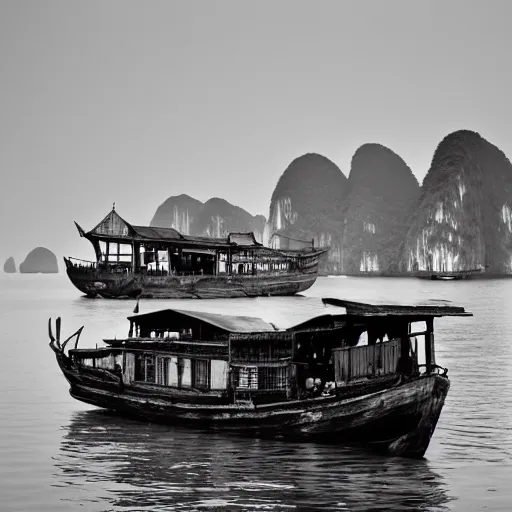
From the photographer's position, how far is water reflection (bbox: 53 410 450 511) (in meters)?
7.93

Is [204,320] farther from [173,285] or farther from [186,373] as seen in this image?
[173,285]

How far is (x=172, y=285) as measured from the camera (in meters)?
44.0

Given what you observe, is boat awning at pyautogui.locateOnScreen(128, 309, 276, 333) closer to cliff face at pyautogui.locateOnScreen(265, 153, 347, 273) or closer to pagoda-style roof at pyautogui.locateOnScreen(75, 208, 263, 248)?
pagoda-style roof at pyautogui.locateOnScreen(75, 208, 263, 248)

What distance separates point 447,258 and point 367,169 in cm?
3587

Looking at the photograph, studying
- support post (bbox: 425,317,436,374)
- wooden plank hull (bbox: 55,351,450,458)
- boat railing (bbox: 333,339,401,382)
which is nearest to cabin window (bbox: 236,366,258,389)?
wooden plank hull (bbox: 55,351,450,458)

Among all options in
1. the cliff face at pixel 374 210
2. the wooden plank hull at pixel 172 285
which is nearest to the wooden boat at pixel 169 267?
the wooden plank hull at pixel 172 285

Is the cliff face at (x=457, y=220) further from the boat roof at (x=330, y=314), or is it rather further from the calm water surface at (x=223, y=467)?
the boat roof at (x=330, y=314)

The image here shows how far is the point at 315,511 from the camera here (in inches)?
300

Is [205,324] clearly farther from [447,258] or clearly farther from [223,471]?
[447,258]

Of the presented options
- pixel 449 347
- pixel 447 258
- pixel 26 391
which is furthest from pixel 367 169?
pixel 26 391

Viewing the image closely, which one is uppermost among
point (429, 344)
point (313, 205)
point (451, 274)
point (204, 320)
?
point (313, 205)

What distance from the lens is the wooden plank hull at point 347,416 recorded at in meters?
9.63

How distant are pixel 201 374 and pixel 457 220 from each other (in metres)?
119

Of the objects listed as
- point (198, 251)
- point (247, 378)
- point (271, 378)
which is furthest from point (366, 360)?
point (198, 251)
